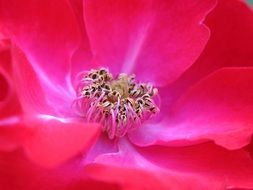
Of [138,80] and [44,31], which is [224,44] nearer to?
[138,80]

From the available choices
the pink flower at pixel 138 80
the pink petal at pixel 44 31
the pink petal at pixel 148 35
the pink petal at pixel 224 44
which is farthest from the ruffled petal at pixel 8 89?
the pink petal at pixel 224 44

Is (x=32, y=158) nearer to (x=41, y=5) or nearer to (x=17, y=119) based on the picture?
(x=17, y=119)

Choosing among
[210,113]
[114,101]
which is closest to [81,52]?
[114,101]

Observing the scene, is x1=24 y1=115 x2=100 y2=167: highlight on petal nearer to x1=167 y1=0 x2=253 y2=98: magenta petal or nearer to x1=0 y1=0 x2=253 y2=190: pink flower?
x1=0 y1=0 x2=253 y2=190: pink flower

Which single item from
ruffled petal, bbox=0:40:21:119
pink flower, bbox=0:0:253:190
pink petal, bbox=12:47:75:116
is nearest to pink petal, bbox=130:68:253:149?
pink flower, bbox=0:0:253:190

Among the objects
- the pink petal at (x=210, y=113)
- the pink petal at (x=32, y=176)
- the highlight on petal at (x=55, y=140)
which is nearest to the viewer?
the highlight on petal at (x=55, y=140)

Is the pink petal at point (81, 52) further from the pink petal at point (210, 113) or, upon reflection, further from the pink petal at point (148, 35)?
the pink petal at point (210, 113)

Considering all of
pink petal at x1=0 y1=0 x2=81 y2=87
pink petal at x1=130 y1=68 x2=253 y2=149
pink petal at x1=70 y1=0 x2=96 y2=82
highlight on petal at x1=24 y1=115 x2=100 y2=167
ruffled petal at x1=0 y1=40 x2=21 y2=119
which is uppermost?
pink petal at x1=70 y1=0 x2=96 y2=82
